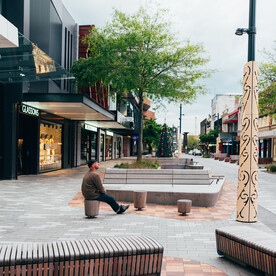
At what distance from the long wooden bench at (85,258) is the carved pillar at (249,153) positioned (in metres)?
3.84

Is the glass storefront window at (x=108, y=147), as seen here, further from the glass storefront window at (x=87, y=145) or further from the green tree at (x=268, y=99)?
the green tree at (x=268, y=99)

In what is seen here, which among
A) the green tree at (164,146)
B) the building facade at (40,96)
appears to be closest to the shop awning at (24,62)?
the building facade at (40,96)

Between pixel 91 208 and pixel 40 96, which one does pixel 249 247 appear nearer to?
pixel 91 208

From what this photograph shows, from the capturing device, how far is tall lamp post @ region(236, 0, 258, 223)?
7.60 m

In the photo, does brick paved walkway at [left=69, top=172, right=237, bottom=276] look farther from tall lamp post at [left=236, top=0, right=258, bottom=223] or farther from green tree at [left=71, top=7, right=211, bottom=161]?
green tree at [left=71, top=7, right=211, bottom=161]

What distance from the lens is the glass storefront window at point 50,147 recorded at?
20812 millimetres

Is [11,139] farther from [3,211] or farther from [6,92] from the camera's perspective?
[3,211]

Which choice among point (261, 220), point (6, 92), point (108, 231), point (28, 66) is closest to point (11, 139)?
point (6, 92)

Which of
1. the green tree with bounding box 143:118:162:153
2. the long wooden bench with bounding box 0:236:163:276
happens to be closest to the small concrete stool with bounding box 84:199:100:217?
the long wooden bench with bounding box 0:236:163:276

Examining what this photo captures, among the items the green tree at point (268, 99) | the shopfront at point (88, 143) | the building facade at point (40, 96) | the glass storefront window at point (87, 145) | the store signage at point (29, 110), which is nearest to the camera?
the building facade at point (40, 96)

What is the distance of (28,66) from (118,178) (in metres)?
4.98

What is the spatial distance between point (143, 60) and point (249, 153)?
487 inches

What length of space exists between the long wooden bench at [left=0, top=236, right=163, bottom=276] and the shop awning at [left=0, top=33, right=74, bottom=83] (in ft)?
19.4

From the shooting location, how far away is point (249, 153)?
7605 millimetres
